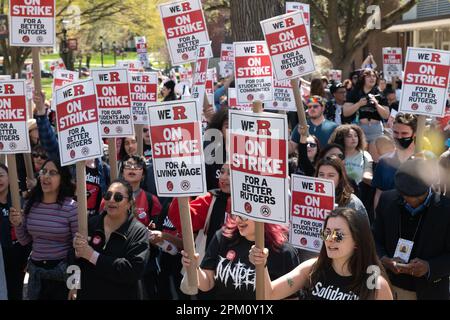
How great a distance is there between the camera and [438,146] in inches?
326

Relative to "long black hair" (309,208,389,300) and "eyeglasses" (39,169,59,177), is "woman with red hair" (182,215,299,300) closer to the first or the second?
"long black hair" (309,208,389,300)

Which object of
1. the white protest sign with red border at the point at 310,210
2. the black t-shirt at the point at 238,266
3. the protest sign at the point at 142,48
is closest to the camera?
the black t-shirt at the point at 238,266

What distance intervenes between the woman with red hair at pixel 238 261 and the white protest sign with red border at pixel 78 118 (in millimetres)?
1395

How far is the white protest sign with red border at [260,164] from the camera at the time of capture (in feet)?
12.9

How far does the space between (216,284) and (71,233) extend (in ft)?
5.23

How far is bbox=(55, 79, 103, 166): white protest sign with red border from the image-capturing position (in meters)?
5.31

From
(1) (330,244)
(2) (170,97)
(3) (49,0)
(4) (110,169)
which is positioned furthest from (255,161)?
(2) (170,97)

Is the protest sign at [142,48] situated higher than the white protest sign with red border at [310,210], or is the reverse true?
the protest sign at [142,48]

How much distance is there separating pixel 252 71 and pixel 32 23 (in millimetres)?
2448

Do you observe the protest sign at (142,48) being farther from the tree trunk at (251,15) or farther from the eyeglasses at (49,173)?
the eyeglasses at (49,173)

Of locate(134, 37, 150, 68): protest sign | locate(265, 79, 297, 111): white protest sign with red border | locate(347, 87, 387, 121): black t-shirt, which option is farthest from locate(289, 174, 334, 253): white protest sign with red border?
locate(134, 37, 150, 68): protest sign

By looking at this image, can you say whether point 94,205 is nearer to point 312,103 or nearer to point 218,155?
point 218,155

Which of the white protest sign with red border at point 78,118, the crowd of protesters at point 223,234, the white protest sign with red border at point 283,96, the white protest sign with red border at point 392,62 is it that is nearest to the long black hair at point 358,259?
the crowd of protesters at point 223,234

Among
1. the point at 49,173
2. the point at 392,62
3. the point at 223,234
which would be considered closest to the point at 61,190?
the point at 49,173
